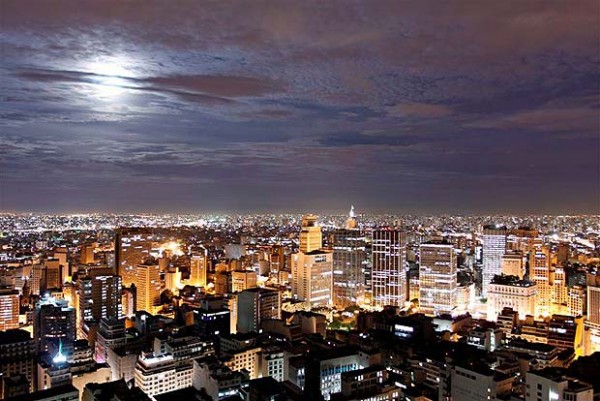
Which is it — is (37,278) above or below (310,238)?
below

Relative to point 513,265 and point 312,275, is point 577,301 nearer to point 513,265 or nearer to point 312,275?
point 513,265

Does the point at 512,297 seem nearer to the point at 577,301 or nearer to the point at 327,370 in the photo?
the point at 577,301

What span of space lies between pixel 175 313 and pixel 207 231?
18041 mm

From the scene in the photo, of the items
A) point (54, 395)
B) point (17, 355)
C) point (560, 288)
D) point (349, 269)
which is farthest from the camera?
point (349, 269)

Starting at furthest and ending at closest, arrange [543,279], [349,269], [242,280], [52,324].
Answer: [349,269], [242,280], [543,279], [52,324]

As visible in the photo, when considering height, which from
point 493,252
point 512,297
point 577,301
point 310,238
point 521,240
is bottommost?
point 577,301

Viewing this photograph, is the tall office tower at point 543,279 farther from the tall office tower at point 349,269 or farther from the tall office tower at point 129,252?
the tall office tower at point 129,252

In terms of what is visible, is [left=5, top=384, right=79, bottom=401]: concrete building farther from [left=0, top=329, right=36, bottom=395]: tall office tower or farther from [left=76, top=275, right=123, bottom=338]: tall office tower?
[left=76, top=275, right=123, bottom=338]: tall office tower

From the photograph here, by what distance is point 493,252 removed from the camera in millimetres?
19125

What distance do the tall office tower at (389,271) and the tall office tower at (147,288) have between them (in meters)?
7.19

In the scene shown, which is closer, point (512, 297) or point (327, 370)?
point (327, 370)

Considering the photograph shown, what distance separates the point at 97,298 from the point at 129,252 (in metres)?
4.33

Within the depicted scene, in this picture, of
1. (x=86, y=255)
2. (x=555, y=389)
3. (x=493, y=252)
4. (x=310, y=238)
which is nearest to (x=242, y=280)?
(x=310, y=238)

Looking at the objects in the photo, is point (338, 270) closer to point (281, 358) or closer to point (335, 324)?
point (335, 324)
